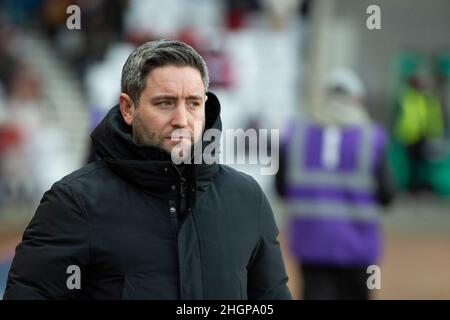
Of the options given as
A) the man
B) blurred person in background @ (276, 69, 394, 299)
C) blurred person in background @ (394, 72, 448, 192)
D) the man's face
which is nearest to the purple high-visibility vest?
blurred person in background @ (276, 69, 394, 299)

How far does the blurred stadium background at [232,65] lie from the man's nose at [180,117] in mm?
13541

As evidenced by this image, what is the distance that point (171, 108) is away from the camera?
3316mm

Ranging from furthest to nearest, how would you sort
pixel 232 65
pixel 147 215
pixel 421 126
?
pixel 421 126
pixel 232 65
pixel 147 215

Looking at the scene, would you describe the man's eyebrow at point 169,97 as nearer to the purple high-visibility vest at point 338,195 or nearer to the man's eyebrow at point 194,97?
the man's eyebrow at point 194,97

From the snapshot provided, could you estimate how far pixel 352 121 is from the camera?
7277mm

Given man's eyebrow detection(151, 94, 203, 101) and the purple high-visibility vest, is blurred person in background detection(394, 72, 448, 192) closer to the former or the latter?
the purple high-visibility vest

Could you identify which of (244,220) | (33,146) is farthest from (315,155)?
(33,146)

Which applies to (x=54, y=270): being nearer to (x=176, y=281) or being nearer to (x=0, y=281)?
(x=176, y=281)

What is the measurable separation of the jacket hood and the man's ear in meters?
0.02

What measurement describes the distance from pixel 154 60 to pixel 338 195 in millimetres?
3900

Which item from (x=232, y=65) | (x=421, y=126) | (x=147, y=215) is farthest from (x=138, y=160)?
(x=421, y=126)

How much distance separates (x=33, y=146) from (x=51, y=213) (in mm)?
14411

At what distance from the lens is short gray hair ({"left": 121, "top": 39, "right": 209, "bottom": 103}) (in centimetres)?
333

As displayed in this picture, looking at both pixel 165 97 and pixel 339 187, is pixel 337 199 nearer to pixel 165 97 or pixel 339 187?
pixel 339 187
